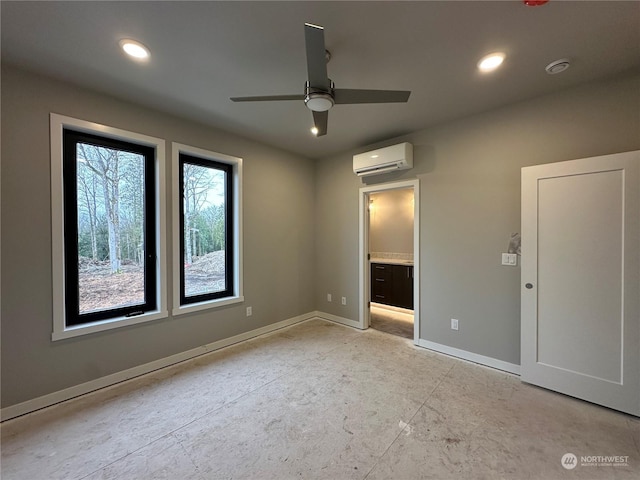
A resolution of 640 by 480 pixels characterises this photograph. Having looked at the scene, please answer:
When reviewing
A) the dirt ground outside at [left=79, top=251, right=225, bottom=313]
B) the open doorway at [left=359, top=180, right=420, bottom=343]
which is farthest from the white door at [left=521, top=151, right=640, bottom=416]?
the dirt ground outside at [left=79, top=251, right=225, bottom=313]

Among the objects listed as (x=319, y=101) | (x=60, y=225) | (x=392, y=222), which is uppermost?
(x=319, y=101)

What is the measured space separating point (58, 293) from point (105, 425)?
113 centimetres

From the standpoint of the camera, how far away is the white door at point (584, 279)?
201 centimetres

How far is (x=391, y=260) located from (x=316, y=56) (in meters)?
4.34

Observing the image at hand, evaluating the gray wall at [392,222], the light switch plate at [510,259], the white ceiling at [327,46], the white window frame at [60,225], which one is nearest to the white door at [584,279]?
the light switch plate at [510,259]

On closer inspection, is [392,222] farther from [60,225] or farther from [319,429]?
[60,225]

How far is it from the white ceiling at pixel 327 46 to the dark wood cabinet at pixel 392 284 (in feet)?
9.34

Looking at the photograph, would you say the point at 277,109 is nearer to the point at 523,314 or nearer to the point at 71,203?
the point at 71,203

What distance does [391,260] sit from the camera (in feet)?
17.3

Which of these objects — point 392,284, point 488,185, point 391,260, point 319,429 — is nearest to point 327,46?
point 488,185

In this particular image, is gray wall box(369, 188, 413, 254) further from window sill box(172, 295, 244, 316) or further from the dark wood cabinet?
window sill box(172, 295, 244, 316)

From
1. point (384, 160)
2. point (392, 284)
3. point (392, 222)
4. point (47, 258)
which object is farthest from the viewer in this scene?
point (392, 222)

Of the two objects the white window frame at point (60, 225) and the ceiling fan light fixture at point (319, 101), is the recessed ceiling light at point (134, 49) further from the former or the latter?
the ceiling fan light fixture at point (319, 101)

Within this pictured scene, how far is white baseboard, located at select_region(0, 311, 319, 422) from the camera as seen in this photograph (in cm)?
201
